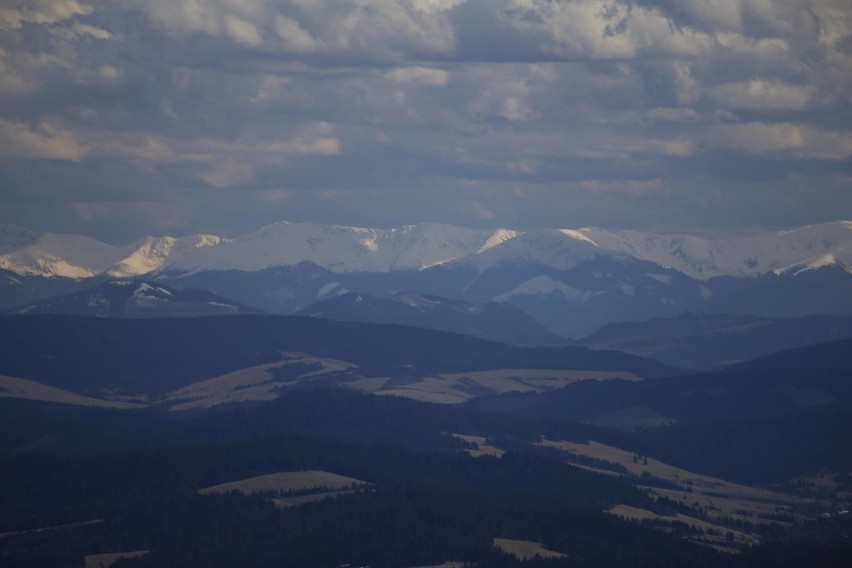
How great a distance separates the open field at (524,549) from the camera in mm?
182500

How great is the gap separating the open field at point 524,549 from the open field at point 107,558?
3713 centimetres

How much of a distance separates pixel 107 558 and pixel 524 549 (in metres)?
42.7

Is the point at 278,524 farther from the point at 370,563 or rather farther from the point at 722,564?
the point at 722,564

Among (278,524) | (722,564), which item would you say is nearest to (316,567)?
(278,524)

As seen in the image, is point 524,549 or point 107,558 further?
point 524,549

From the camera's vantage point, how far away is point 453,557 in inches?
7215

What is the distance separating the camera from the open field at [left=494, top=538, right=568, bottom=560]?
7185 inches

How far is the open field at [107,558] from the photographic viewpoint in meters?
178

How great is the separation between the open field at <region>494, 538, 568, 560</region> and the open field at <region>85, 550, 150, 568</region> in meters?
37.1

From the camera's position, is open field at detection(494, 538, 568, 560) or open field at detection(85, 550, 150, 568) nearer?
open field at detection(85, 550, 150, 568)

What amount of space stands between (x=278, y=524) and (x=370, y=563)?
18026 mm

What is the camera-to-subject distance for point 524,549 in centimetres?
18512

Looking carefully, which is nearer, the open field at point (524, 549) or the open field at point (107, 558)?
the open field at point (107, 558)

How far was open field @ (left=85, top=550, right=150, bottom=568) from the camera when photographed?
7008 inches
